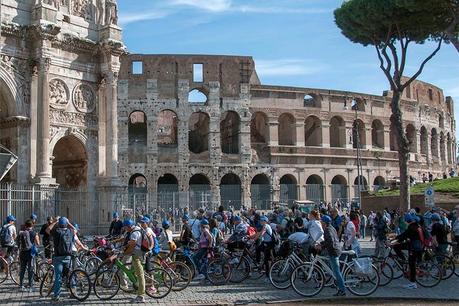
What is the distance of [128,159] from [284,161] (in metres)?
10.2

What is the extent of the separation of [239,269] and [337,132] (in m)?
32.2

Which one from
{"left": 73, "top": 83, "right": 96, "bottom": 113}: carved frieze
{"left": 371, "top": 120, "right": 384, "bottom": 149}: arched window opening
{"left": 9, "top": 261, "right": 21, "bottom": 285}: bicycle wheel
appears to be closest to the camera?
{"left": 9, "top": 261, "right": 21, "bottom": 285}: bicycle wheel

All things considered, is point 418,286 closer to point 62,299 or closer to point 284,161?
point 62,299

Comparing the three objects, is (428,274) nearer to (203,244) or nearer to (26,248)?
(203,244)

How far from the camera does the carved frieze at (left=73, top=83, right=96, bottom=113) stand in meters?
20.6

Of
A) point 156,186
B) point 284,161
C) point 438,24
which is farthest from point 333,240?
point 284,161

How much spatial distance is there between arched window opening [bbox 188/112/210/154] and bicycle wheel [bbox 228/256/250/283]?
2682 cm

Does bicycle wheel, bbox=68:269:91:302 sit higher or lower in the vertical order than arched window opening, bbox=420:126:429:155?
lower

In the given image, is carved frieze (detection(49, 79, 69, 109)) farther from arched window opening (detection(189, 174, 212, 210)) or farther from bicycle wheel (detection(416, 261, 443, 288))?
bicycle wheel (detection(416, 261, 443, 288))

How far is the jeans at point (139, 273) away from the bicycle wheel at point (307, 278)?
8.35 ft

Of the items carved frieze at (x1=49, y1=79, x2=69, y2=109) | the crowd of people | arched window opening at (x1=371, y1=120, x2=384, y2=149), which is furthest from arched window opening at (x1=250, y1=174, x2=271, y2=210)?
the crowd of people

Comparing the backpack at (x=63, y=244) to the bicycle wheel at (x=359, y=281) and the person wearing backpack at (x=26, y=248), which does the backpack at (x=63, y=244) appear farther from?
the bicycle wheel at (x=359, y=281)

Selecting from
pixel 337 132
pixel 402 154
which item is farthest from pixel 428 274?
pixel 337 132

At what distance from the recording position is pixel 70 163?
70.5ft
